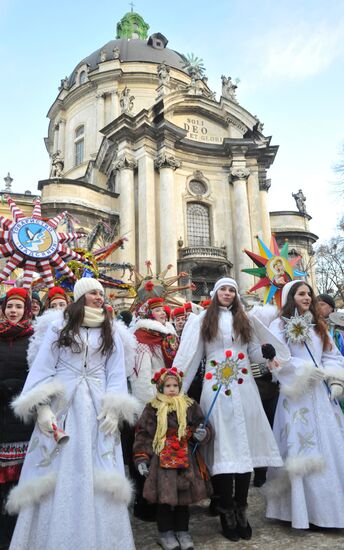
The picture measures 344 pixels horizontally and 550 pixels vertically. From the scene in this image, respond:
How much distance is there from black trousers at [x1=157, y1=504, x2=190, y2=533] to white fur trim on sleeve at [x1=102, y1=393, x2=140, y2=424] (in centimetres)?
91

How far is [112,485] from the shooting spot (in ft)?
10.5

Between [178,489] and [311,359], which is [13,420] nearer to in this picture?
[178,489]

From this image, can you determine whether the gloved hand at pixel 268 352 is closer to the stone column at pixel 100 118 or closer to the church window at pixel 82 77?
the stone column at pixel 100 118

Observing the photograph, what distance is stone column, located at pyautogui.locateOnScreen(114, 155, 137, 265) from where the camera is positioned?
24266 millimetres

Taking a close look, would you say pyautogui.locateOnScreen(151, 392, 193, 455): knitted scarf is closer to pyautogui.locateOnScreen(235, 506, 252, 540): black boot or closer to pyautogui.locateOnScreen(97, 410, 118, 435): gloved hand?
pyautogui.locateOnScreen(97, 410, 118, 435): gloved hand

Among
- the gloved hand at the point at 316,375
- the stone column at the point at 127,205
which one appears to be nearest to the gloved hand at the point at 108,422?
the gloved hand at the point at 316,375

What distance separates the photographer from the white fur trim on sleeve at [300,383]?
4.21m

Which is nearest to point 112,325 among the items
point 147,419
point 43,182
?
point 147,419

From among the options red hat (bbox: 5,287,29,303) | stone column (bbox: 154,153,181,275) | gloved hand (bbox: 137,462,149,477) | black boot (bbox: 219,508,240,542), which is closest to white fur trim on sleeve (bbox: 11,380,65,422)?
gloved hand (bbox: 137,462,149,477)

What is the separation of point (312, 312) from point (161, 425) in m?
2.02

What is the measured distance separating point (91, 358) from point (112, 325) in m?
0.38

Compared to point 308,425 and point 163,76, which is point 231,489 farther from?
point 163,76

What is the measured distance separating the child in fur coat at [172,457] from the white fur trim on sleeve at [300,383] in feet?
2.97

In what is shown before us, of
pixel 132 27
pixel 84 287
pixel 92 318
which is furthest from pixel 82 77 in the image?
pixel 92 318
